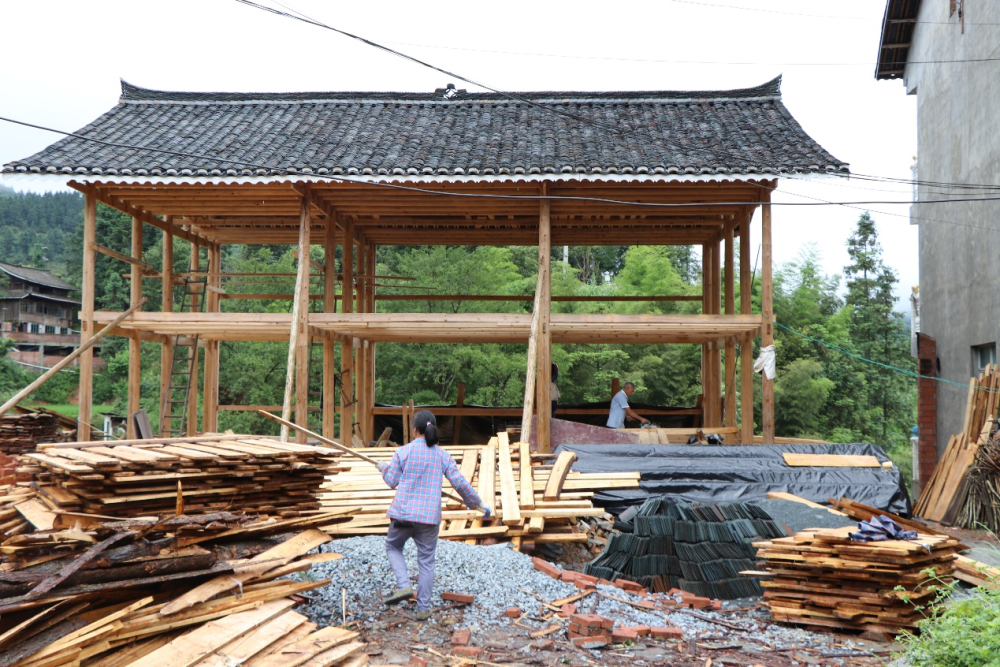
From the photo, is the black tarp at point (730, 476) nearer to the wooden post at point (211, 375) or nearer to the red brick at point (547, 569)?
the red brick at point (547, 569)

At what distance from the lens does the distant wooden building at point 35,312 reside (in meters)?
53.8

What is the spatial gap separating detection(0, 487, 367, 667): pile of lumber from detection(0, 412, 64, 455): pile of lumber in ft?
43.9

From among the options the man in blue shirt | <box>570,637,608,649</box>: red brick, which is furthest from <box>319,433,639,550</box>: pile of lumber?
the man in blue shirt

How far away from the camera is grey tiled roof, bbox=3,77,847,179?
14.0 m

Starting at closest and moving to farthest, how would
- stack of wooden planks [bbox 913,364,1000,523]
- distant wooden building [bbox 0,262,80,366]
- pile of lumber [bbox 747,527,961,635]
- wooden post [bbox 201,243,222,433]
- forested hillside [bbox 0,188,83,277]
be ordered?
1. pile of lumber [bbox 747,527,961,635]
2. stack of wooden planks [bbox 913,364,1000,523]
3. wooden post [bbox 201,243,222,433]
4. distant wooden building [bbox 0,262,80,366]
5. forested hillside [bbox 0,188,83,277]

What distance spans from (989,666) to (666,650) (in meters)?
2.55

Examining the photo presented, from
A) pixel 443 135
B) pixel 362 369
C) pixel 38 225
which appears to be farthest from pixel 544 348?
pixel 38 225

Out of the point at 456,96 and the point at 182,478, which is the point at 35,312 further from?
the point at 182,478

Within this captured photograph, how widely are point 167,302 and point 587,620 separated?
1268 cm

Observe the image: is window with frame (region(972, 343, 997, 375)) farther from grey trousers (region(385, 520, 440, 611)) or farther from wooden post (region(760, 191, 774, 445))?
grey trousers (region(385, 520, 440, 611))

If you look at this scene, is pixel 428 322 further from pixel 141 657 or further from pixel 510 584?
pixel 141 657

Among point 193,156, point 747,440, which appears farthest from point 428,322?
point 747,440

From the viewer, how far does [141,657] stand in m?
5.68

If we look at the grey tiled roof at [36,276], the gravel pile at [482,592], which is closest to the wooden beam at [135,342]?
the gravel pile at [482,592]
